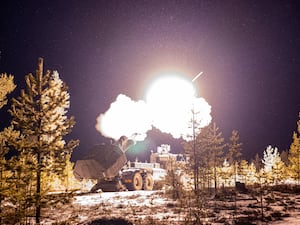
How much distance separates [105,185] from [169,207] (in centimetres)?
1217

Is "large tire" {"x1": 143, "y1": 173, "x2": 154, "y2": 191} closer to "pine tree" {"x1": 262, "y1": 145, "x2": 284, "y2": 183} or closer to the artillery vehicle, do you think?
the artillery vehicle

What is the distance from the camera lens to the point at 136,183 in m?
32.3

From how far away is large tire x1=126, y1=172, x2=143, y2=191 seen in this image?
31.6 meters

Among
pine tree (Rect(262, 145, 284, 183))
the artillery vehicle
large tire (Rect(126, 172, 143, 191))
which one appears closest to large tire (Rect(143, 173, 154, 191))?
large tire (Rect(126, 172, 143, 191))

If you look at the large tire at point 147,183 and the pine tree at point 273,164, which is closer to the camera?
the large tire at point 147,183

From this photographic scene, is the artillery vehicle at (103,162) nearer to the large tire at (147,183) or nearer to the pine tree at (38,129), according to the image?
the large tire at (147,183)

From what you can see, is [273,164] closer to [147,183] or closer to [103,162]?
[147,183]

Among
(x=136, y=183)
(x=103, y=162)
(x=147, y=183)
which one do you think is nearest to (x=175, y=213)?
(x=103, y=162)

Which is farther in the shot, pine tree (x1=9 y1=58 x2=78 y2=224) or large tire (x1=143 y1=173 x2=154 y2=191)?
large tire (x1=143 y1=173 x2=154 y2=191)

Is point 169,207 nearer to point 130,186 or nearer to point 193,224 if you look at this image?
point 193,224

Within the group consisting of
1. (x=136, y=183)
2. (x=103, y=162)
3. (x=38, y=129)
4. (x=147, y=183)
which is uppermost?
(x=38, y=129)

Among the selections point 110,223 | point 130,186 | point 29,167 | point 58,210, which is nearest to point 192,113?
point 130,186

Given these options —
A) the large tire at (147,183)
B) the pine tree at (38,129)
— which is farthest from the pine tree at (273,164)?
the pine tree at (38,129)

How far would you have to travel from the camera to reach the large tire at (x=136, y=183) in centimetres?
3156
